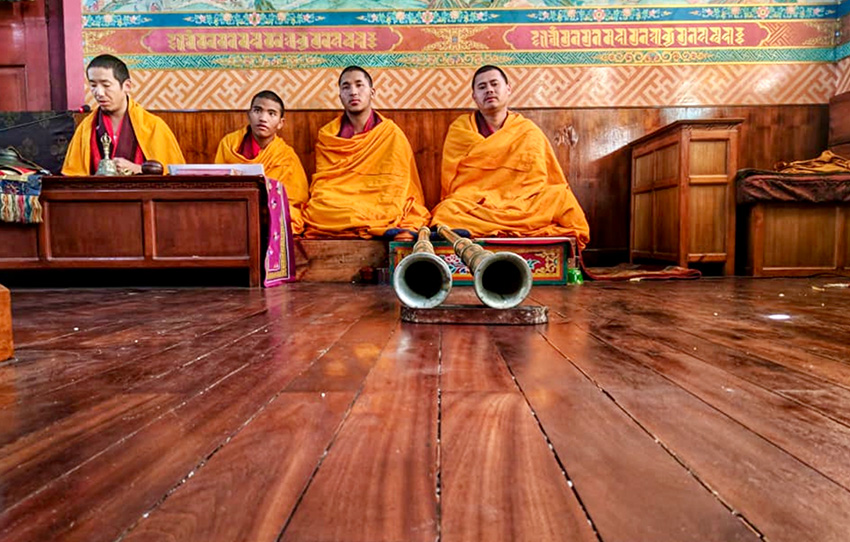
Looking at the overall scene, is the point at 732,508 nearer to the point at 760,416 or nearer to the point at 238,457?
the point at 760,416

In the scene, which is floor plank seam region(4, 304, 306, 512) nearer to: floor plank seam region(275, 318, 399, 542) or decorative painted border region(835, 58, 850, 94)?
floor plank seam region(275, 318, 399, 542)

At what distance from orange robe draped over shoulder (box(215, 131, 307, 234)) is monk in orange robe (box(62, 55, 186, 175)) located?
477mm

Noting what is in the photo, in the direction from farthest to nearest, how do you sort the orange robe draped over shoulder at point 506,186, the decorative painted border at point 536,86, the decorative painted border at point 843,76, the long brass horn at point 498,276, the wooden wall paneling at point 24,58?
the wooden wall paneling at point 24,58, the decorative painted border at point 536,86, the decorative painted border at point 843,76, the orange robe draped over shoulder at point 506,186, the long brass horn at point 498,276

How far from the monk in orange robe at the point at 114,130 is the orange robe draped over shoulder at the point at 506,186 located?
197 centimetres

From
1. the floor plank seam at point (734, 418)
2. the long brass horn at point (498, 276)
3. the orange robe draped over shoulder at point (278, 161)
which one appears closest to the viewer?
the floor plank seam at point (734, 418)

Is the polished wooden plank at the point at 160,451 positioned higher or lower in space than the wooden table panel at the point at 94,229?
lower

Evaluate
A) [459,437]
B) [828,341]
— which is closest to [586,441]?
[459,437]

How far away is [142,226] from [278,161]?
128 centimetres

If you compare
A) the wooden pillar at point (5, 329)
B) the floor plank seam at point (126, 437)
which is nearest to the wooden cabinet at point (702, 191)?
the floor plank seam at point (126, 437)

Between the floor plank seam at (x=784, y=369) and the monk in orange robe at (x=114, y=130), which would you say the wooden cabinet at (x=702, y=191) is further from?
the monk in orange robe at (x=114, y=130)

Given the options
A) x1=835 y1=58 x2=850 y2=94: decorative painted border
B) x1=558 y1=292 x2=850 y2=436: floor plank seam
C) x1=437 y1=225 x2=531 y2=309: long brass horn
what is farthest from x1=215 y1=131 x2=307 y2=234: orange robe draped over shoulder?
x1=835 y1=58 x2=850 y2=94: decorative painted border

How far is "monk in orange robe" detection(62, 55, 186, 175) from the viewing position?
368 centimetres

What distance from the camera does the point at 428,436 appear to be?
70 cm

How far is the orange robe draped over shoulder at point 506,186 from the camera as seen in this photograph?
139 inches
